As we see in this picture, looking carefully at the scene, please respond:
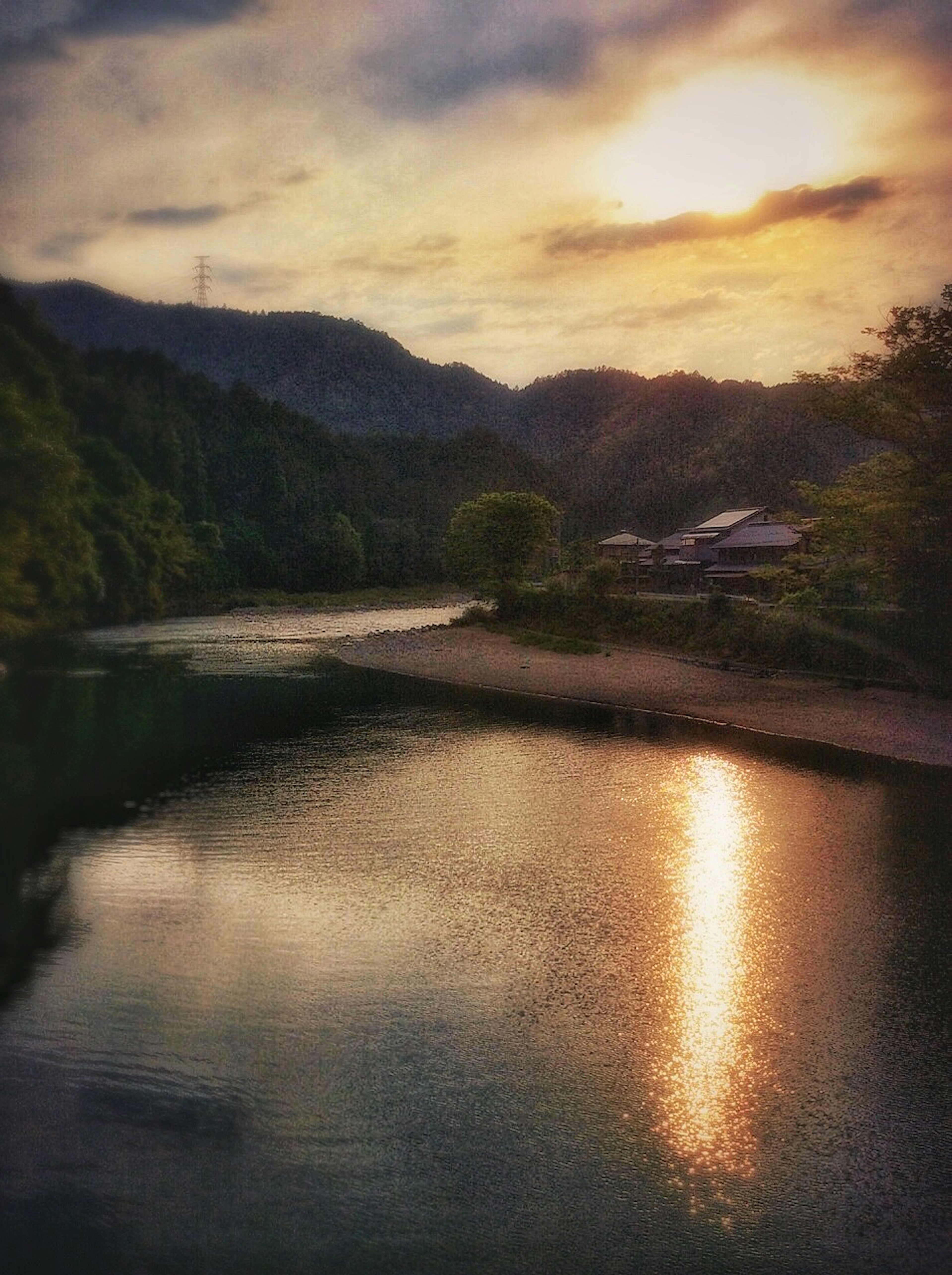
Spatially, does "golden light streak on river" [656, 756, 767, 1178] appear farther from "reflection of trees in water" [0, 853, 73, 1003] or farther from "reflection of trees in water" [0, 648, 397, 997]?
"reflection of trees in water" [0, 648, 397, 997]

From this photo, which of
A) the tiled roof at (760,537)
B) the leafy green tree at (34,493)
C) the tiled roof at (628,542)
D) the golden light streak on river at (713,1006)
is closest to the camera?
the golden light streak on river at (713,1006)

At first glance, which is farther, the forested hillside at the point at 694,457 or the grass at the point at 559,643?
the forested hillside at the point at 694,457

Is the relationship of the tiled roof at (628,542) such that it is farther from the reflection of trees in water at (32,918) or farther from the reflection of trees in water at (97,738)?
the reflection of trees in water at (32,918)

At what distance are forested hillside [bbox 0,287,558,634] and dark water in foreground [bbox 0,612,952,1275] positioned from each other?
6.60 meters

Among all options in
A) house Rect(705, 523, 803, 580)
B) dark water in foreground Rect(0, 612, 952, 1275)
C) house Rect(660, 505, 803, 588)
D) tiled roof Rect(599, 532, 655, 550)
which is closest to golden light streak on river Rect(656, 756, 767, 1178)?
dark water in foreground Rect(0, 612, 952, 1275)

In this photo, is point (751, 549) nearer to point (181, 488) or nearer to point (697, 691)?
point (697, 691)

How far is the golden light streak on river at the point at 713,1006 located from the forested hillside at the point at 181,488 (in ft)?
42.7

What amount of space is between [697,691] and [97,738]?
760 inches

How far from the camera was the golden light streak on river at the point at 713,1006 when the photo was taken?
7.73 meters

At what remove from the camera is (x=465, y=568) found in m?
68.9

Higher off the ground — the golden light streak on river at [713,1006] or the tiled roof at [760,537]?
the tiled roof at [760,537]

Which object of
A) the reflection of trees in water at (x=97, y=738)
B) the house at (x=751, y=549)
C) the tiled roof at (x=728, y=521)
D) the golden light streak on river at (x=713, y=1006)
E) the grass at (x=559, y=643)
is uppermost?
the tiled roof at (x=728, y=521)

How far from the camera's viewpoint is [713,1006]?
1020 centimetres

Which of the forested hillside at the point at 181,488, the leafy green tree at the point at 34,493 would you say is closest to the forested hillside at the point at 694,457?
the forested hillside at the point at 181,488
